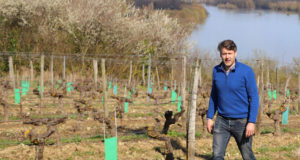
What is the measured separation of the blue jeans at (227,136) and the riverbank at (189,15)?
2920 centimetres

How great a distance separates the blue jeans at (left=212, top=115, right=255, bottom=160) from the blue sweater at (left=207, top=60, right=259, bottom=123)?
73mm

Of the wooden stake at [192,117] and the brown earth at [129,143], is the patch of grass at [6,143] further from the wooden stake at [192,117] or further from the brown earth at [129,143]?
the wooden stake at [192,117]

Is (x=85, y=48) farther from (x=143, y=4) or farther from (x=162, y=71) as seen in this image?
(x=143, y=4)

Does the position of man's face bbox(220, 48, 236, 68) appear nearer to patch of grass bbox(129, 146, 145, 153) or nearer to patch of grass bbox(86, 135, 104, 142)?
patch of grass bbox(129, 146, 145, 153)

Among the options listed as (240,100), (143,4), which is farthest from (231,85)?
(143,4)

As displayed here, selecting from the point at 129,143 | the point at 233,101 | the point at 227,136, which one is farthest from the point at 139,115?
the point at 233,101

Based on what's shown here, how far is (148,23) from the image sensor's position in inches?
1141

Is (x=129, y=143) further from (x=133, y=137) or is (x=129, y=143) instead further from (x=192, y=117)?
(x=192, y=117)

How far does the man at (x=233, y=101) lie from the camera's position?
3.97 metres

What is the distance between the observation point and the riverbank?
3419cm

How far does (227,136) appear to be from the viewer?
163 inches

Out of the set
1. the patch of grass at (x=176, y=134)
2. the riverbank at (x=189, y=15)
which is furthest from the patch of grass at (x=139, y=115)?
the riverbank at (x=189, y=15)

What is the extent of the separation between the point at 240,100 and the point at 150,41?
79.1 ft

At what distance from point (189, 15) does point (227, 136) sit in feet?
116
